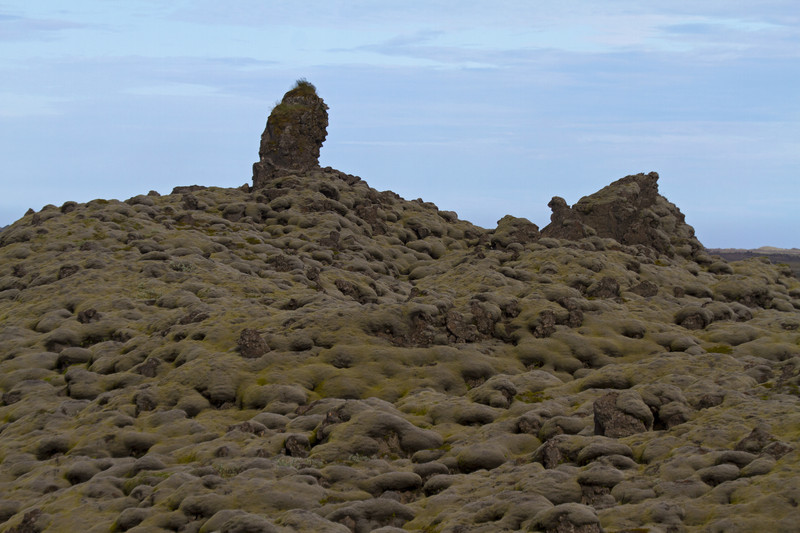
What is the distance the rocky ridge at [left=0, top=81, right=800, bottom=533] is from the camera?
16.5 meters

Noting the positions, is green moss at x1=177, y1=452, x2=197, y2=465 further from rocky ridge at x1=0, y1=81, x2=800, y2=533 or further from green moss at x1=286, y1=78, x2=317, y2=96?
green moss at x1=286, y1=78, x2=317, y2=96

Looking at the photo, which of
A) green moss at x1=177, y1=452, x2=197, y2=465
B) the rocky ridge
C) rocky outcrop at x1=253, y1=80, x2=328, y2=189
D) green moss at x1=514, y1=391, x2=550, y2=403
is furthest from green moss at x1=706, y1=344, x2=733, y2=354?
rocky outcrop at x1=253, y1=80, x2=328, y2=189

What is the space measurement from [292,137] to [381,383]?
40480 millimetres

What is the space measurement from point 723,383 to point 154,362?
1986 cm

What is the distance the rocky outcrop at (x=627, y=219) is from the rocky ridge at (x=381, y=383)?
408 mm

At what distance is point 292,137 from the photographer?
63.3 metres

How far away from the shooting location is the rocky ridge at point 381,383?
16.5 meters

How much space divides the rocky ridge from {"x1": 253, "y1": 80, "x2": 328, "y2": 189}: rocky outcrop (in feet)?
40.4

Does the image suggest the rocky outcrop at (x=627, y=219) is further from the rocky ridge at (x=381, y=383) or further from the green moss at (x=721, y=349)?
the green moss at (x=721, y=349)

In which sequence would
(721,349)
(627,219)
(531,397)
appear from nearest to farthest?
(531,397) → (721,349) → (627,219)

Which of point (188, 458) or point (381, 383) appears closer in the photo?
point (188, 458)

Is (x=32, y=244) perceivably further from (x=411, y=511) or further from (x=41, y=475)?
(x=411, y=511)

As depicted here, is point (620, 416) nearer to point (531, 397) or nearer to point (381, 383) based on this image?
point (531, 397)

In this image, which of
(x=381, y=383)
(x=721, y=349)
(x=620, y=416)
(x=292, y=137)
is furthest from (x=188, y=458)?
(x=292, y=137)
